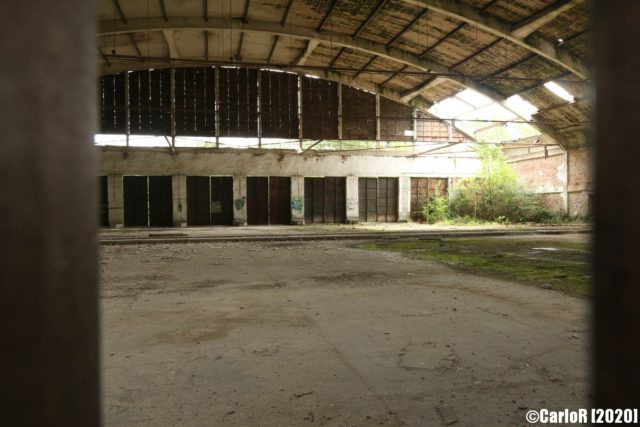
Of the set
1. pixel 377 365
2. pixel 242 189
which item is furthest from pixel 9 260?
pixel 242 189

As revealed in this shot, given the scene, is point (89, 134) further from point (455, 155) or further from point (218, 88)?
point (455, 155)

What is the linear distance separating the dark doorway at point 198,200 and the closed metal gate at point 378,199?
7.92 metres

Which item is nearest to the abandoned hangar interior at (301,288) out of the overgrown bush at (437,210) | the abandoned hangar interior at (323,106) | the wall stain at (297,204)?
the abandoned hangar interior at (323,106)

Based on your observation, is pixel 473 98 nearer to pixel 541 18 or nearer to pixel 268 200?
pixel 541 18

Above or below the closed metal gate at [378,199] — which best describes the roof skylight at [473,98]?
above

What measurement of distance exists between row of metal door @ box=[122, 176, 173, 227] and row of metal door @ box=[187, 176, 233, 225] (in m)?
0.96

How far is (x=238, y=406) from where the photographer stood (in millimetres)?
1786

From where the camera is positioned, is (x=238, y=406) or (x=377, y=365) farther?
(x=377, y=365)

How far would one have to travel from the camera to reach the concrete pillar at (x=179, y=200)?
19.2m

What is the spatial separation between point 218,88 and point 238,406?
760 inches

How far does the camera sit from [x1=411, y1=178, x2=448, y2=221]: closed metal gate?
72.8ft

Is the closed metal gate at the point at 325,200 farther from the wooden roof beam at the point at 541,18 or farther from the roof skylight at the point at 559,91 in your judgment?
the wooden roof beam at the point at 541,18

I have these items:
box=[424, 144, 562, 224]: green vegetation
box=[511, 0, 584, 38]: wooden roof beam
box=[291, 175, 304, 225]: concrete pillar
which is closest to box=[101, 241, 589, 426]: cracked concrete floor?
box=[511, 0, 584, 38]: wooden roof beam

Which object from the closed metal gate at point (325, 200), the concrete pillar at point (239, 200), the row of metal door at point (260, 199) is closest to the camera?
the row of metal door at point (260, 199)
